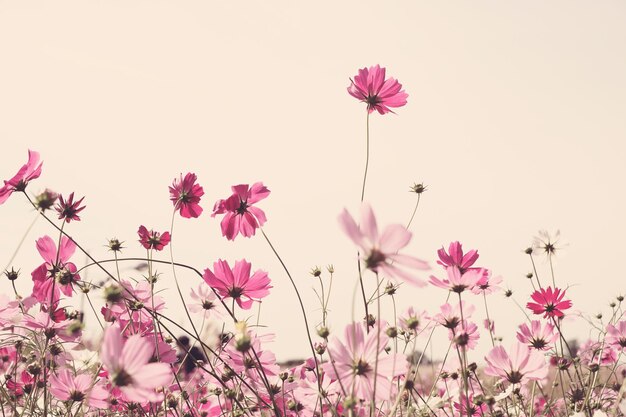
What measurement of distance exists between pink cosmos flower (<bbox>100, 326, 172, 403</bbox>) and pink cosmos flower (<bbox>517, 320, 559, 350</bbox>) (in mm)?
1345

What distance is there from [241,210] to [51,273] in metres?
0.52

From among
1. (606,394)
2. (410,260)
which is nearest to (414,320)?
(410,260)

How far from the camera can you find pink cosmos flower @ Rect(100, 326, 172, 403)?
0.59 meters

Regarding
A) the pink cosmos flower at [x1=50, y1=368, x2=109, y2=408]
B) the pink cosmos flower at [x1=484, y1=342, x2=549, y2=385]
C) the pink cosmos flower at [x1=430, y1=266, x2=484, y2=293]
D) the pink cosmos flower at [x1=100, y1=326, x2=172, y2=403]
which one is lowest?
the pink cosmos flower at [x1=100, y1=326, x2=172, y2=403]

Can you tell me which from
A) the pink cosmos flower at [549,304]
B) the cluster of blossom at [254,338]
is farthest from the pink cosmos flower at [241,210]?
the pink cosmos flower at [549,304]

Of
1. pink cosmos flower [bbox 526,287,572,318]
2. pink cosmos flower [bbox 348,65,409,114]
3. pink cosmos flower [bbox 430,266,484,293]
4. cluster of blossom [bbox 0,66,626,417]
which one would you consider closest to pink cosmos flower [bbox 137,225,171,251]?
cluster of blossom [bbox 0,66,626,417]

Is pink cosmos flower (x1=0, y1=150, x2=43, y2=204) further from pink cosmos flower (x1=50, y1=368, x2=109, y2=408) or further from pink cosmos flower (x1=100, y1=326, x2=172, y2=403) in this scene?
pink cosmos flower (x1=100, y1=326, x2=172, y2=403)

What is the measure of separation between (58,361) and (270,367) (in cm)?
73

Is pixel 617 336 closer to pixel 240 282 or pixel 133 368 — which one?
pixel 240 282

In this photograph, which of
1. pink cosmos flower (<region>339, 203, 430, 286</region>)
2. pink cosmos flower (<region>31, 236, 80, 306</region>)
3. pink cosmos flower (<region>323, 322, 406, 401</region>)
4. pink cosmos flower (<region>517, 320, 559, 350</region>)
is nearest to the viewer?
pink cosmos flower (<region>339, 203, 430, 286</region>)

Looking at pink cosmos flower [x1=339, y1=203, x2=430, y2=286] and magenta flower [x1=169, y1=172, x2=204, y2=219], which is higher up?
magenta flower [x1=169, y1=172, x2=204, y2=219]

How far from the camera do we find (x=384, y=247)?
1.97ft

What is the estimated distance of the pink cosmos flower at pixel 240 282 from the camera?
3.76 feet

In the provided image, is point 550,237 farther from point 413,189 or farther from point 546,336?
point 413,189
